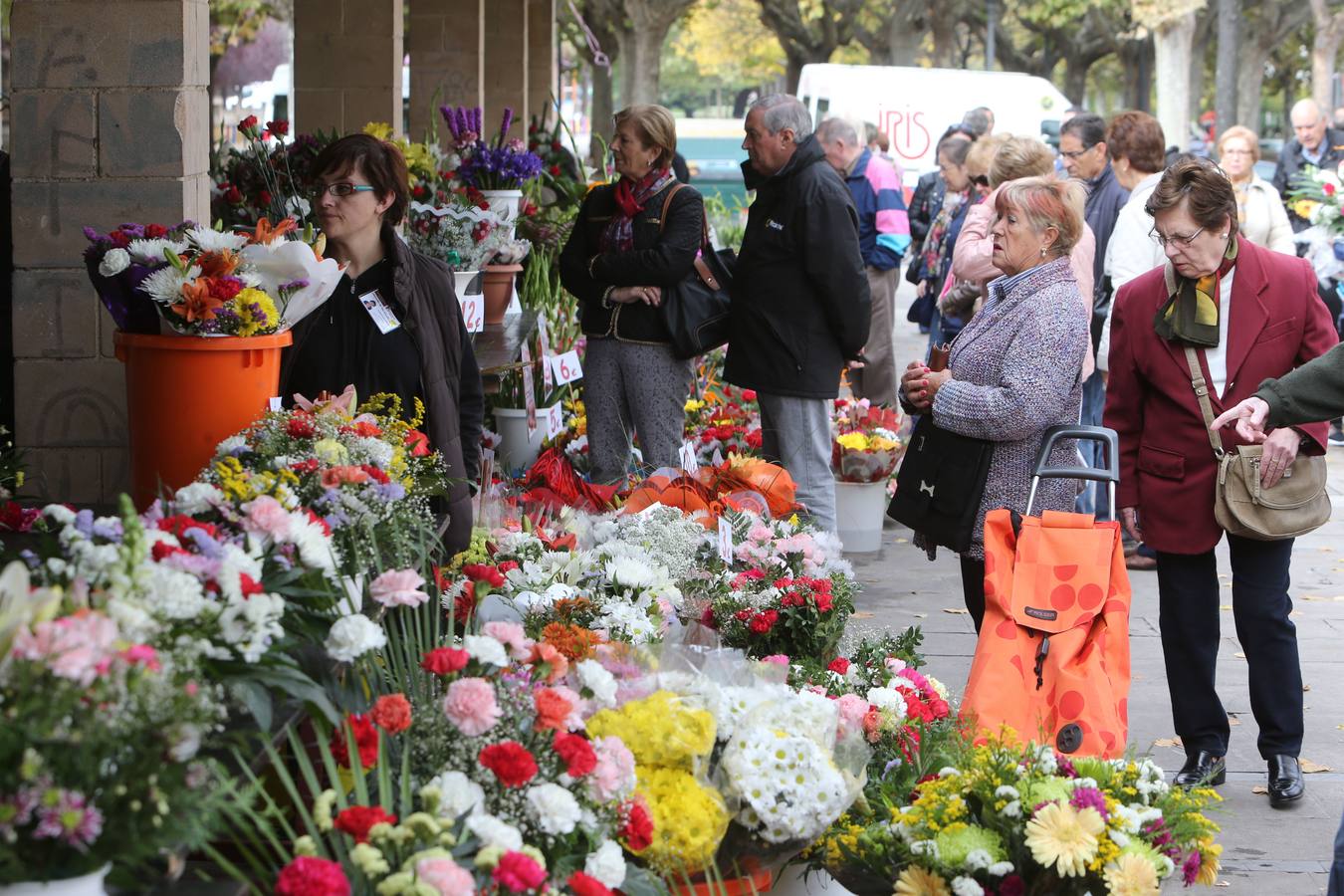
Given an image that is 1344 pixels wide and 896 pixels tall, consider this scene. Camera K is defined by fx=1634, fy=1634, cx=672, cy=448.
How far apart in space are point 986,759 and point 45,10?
10.0 feet

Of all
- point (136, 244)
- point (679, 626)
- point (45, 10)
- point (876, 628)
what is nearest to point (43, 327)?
point (45, 10)

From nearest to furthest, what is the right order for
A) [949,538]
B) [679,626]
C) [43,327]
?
1. [679,626]
2. [43,327]
3. [949,538]

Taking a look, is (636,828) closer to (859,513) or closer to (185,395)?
(185,395)

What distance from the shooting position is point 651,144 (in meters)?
6.36

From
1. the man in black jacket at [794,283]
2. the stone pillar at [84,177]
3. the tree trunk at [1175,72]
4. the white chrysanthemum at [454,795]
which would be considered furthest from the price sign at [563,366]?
the tree trunk at [1175,72]

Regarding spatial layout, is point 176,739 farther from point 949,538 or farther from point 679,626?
point 949,538

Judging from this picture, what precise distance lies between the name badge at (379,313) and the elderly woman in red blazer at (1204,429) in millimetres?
2192

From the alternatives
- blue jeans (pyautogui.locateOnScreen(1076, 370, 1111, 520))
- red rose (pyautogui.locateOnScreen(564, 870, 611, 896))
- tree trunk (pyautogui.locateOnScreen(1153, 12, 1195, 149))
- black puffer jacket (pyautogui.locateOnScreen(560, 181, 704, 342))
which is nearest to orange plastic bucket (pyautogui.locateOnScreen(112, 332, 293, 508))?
red rose (pyautogui.locateOnScreen(564, 870, 611, 896))

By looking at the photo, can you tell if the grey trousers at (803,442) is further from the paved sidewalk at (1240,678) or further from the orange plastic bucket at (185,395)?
the orange plastic bucket at (185,395)

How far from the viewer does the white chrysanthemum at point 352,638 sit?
2455 mm

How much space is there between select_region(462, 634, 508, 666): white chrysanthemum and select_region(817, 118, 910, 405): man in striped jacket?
7.13 m

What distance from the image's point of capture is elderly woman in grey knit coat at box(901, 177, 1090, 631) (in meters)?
4.67

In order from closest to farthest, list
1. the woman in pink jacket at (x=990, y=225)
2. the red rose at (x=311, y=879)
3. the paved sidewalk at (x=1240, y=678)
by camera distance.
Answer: the red rose at (x=311, y=879), the paved sidewalk at (x=1240, y=678), the woman in pink jacket at (x=990, y=225)

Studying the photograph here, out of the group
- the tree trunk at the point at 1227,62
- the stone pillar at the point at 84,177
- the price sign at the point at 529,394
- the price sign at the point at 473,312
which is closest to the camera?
the stone pillar at the point at 84,177
